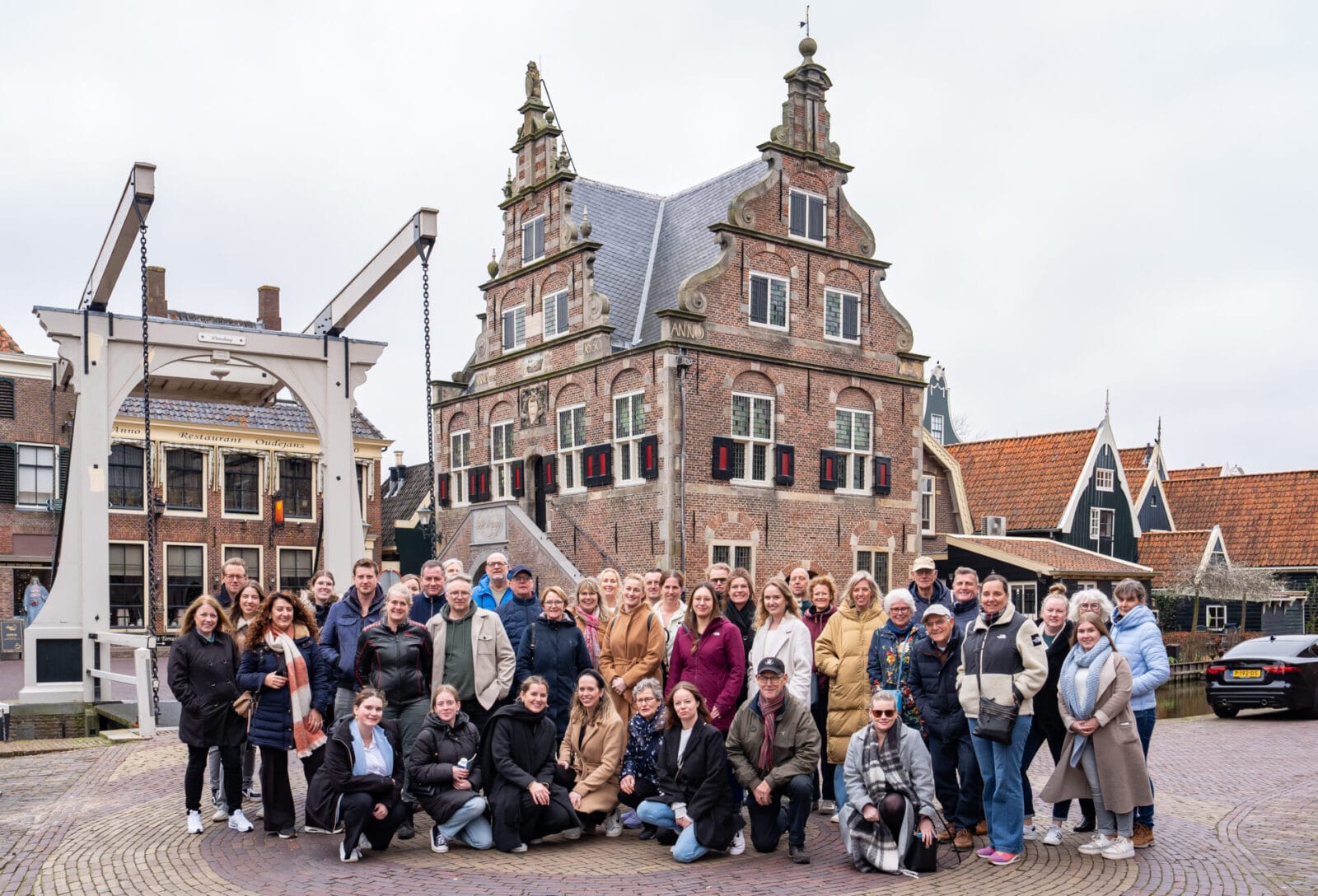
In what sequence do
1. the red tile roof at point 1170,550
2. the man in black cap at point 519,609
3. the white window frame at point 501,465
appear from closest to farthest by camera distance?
the man in black cap at point 519,609
the white window frame at point 501,465
the red tile roof at point 1170,550

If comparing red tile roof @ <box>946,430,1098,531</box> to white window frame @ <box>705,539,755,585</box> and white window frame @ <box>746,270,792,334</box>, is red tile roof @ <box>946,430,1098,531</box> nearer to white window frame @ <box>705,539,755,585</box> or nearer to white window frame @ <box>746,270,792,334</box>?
white window frame @ <box>746,270,792,334</box>

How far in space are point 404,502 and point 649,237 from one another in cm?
1772

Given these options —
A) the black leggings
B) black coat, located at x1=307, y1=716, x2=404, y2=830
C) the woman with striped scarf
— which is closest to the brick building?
the black leggings

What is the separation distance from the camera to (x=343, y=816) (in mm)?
7289

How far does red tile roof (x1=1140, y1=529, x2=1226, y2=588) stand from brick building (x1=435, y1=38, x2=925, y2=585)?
11.7m

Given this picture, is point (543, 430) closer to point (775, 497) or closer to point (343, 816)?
point (775, 497)

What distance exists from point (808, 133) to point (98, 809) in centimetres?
2060

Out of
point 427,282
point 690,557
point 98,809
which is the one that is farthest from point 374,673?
point 690,557

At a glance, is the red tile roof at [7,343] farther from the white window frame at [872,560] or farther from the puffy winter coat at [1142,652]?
the puffy winter coat at [1142,652]

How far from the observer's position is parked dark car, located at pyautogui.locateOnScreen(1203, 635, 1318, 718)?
50.0 ft

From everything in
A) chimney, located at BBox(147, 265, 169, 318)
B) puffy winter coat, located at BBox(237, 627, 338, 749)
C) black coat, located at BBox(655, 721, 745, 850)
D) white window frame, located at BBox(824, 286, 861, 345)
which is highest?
chimney, located at BBox(147, 265, 169, 318)

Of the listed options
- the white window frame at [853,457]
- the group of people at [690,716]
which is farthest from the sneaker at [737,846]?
the white window frame at [853,457]

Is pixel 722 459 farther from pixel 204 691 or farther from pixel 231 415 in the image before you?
pixel 204 691

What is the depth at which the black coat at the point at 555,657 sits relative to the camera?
8289mm
